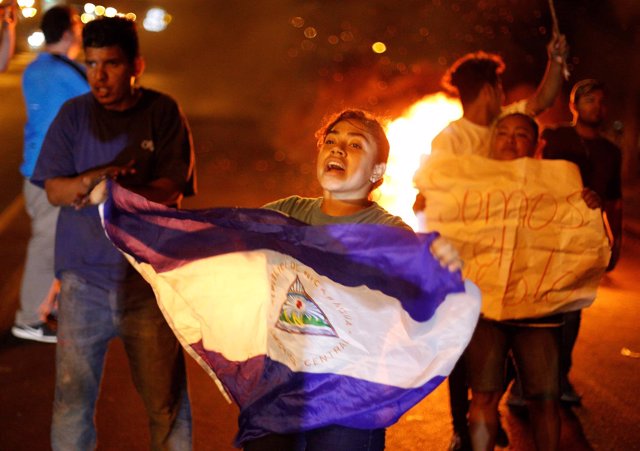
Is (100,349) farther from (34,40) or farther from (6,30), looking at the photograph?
(34,40)

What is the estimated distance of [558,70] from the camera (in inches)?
193

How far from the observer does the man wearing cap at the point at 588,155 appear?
5238 mm

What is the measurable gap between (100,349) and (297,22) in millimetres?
27614

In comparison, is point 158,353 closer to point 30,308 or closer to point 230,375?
point 230,375

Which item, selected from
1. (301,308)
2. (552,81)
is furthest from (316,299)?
(552,81)

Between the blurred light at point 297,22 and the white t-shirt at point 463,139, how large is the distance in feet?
84.7

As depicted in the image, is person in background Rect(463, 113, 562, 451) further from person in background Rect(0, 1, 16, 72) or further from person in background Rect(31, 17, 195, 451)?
person in background Rect(0, 1, 16, 72)

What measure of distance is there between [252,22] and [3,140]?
15639 mm

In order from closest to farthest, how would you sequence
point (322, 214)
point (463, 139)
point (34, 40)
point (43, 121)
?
point (322, 214), point (463, 139), point (43, 121), point (34, 40)

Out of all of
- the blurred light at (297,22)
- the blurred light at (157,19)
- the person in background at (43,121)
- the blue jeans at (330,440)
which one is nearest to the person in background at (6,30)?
the person in background at (43,121)

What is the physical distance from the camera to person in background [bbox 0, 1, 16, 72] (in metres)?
5.07

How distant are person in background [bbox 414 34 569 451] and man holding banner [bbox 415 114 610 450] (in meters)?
0.26

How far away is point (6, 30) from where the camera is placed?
214 inches

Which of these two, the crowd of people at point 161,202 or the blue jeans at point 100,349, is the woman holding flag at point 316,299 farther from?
the blue jeans at point 100,349
